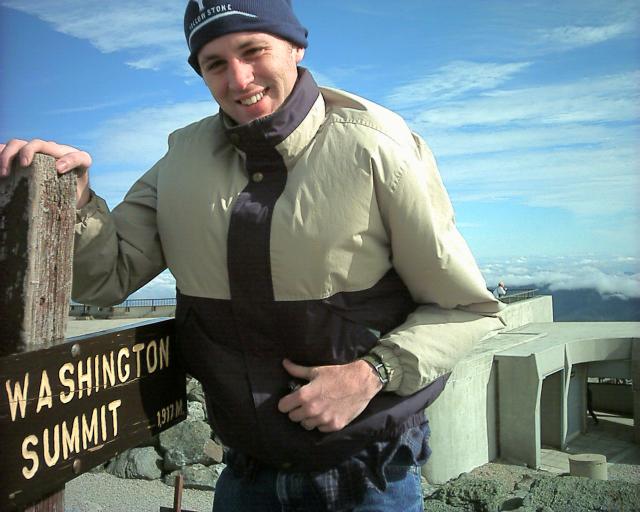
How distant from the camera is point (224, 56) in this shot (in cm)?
201

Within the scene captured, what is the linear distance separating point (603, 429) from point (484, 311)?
27716mm

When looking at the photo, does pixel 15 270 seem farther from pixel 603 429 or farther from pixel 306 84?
pixel 603 429

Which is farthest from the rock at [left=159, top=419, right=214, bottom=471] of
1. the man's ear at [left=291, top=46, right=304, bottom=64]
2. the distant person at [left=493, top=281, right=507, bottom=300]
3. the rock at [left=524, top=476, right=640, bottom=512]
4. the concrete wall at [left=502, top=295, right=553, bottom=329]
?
the distant person at [left=493, top=281, right=507, bottom=300]

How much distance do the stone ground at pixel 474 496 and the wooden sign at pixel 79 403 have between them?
5.11 metres

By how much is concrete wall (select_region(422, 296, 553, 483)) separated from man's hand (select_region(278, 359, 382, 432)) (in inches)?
620

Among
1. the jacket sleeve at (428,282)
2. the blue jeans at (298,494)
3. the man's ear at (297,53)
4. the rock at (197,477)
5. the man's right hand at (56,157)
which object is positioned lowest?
the rock at (197,477)

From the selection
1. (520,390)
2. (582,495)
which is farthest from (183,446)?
(520,390)

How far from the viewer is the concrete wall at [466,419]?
1784cm

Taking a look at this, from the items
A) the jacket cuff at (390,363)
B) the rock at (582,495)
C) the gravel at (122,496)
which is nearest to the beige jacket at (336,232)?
the jacket cuff at (390,363)

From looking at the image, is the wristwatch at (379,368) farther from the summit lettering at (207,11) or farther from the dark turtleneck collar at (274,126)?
the summit lettering at (207,11)

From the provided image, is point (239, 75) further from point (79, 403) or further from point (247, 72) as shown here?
point (79, 403)

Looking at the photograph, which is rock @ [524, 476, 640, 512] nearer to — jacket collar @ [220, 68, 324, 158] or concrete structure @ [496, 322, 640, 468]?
jacket collar @ [220, 68, 324, 158]

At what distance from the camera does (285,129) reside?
1979mm

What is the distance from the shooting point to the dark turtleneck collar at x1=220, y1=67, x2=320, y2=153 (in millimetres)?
1975
